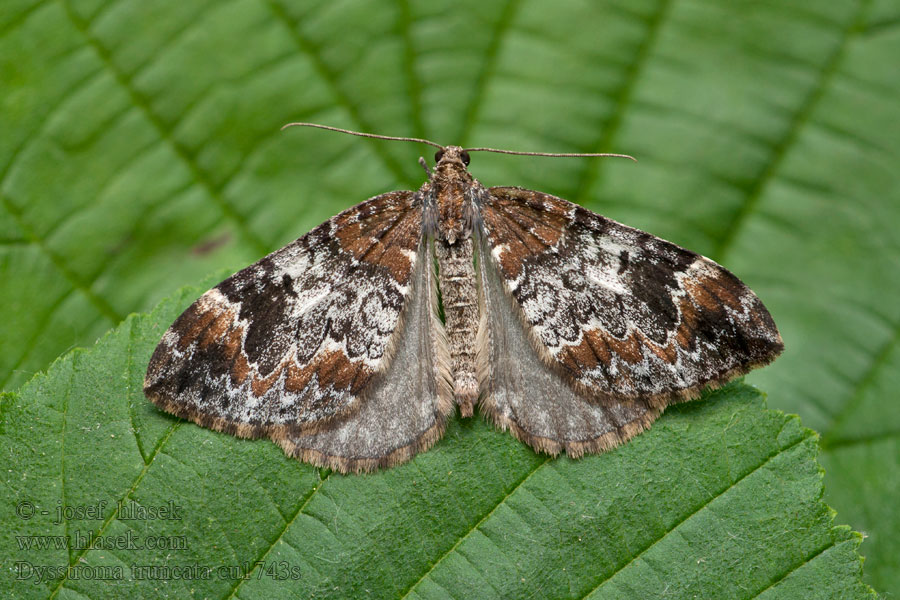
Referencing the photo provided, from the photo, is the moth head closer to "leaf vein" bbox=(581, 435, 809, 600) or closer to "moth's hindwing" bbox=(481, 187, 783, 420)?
"moth's hindwing" bbox=(481, 187, 783, 420)

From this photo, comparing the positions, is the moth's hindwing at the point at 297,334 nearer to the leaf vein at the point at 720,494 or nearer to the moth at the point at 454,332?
the moth at the point at 454,332

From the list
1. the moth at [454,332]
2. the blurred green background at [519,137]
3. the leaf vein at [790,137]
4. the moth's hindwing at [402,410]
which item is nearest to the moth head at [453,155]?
the moth at [454,332]

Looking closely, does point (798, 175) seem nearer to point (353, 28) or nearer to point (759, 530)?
point (759, 530)

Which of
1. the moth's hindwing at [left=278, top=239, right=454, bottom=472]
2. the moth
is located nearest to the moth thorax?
the moth

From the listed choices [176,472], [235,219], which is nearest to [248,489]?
[176,472]

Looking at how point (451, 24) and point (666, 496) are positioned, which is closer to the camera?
point (666, 496)
